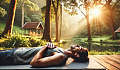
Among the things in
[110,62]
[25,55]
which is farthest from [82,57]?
[110,62]

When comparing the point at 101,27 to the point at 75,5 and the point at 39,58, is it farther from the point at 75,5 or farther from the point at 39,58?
the point at 39,58

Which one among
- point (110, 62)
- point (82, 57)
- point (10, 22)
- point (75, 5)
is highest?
point (75, 5)

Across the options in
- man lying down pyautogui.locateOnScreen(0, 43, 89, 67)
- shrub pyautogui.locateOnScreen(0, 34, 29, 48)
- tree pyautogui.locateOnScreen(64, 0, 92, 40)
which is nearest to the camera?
man lying down pyautogui.locateOnScreen(0, 43, 89, 67)

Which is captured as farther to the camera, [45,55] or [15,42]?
[15,42]

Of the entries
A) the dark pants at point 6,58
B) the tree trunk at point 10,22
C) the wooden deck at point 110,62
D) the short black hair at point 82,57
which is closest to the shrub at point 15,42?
the tree trunk at point 10,22

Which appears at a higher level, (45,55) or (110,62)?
(45,55)

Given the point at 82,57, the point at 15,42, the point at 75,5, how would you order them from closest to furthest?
the point at 82,57
the point at 15,42
the point at 75,5

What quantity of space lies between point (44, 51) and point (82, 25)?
1488 inches

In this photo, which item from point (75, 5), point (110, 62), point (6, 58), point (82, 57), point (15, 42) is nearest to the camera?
point (6, 58)

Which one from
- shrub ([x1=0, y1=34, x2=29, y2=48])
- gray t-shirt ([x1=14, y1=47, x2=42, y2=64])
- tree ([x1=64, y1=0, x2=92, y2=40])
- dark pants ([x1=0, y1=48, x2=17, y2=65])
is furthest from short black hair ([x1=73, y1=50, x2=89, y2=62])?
tree ([x1=64, y1=0, x2=92, y2=40])

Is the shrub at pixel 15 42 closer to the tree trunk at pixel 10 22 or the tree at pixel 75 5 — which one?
the tree trunk at pixel 10 22

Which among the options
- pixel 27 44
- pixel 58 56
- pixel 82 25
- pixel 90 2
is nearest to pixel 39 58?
pixel 58 56

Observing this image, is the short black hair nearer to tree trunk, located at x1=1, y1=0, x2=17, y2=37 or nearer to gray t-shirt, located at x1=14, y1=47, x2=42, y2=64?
gray t-shirt, located at x1=14, y1=47, x2=42, y2=64

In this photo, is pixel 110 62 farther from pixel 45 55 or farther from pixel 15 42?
pixel 15 42
